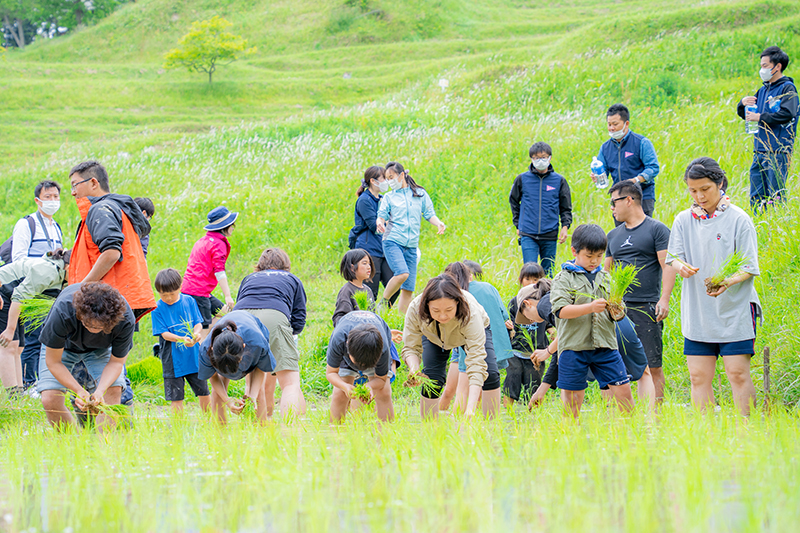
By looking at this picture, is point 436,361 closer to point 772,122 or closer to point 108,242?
point 108,242

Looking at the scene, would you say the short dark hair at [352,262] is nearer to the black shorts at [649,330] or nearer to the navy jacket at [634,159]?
the black shorts at [649,330]

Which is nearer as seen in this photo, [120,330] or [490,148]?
[120,330]

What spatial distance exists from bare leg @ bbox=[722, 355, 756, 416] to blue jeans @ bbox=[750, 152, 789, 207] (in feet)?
12.2

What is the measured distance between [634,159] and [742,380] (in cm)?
387

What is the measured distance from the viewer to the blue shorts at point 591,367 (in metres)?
4.82

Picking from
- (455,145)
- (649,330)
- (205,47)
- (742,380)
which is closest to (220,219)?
(649,330)

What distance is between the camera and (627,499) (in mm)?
2562

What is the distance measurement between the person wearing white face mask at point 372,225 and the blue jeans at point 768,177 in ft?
15.7

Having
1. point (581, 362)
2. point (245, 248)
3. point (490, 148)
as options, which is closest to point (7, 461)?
point (581, 362)

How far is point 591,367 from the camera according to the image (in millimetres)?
4988

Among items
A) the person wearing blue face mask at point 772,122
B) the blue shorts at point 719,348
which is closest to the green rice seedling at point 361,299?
the blue shorts at point 719,348

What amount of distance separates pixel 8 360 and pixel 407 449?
211 inches

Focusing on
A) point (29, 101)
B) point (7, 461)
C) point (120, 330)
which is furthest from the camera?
point (29, 101)

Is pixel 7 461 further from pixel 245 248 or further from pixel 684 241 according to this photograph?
pixel 245 248
